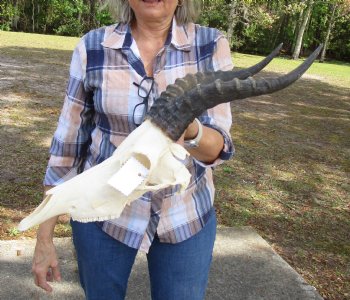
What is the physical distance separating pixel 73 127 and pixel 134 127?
332 millimetres

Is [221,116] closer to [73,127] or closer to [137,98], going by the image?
[137,98]

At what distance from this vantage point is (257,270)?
382 cm

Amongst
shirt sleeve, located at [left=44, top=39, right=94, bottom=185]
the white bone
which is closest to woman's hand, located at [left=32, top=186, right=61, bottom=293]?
shirt sleeve, located at [left=44, top=39, right=94, bottom=185]

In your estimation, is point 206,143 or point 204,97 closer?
point 204,97

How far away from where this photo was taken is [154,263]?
2.06 m

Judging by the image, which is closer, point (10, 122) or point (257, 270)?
point (257, 270)

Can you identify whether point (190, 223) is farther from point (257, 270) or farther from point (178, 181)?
point (257, 270)

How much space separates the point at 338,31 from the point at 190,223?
39.1m

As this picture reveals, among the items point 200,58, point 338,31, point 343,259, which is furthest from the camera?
point 338,31

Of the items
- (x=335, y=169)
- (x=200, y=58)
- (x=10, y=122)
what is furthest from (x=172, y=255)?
(x=10, y=122)

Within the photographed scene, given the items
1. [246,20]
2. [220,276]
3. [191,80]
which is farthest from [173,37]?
[246,20]

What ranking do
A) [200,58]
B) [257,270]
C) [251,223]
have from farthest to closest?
[251,223] → [257,270] → [200,58]

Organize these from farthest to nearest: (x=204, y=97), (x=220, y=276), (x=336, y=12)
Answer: (x=336, y=12) < (x=220, y=276) < (x=204, y=97)

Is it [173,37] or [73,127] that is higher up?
[173,37]
